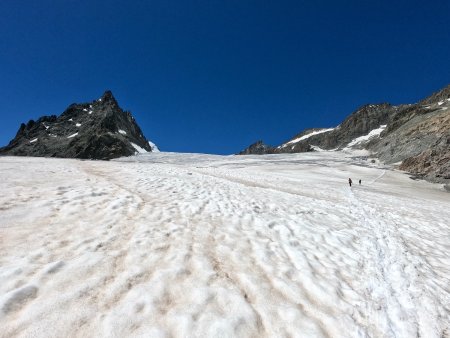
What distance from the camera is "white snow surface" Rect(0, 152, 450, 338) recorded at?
161 inches

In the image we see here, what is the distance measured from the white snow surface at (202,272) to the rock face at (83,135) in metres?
132

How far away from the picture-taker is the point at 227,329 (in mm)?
3984

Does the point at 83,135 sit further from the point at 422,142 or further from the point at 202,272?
the point at 202,272

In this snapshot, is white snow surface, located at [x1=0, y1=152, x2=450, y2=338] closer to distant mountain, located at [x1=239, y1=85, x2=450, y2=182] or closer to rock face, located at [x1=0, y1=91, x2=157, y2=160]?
distant mountain, located at [x1=239, y1=85, x2=450, y2=182]


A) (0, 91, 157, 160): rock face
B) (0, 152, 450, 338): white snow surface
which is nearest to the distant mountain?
(0, 152, 450, 338): white snow surface

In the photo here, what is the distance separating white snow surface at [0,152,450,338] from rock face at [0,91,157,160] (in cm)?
13231

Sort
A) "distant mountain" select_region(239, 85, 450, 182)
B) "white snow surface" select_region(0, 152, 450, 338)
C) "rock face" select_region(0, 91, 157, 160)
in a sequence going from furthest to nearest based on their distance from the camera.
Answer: "rock face" select_region(0, 91, 157, 160)
"distant mountain" select_region(239, 85, 450, 182)
"white snow surface" select_region(0, 152, 450, 338)

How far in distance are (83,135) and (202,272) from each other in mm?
173375

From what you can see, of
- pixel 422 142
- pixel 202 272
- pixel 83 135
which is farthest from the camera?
pixel 83 135

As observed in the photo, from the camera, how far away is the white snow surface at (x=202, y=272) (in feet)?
13.4

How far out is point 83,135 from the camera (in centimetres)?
15775

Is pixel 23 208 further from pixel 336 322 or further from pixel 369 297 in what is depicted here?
pixel 369 297

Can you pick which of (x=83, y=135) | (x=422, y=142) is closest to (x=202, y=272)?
(x=422, y=142)

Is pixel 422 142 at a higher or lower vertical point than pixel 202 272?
higher
